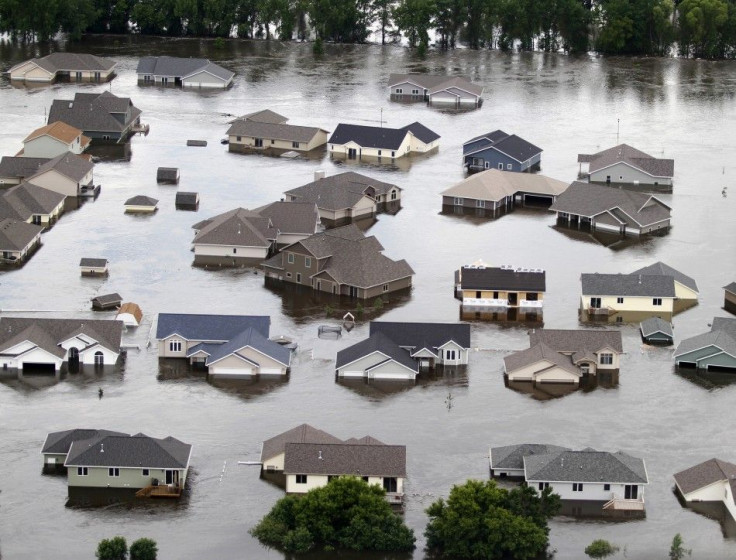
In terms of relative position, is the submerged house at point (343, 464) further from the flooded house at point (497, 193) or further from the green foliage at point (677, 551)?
the flooded house at point (497, 193)

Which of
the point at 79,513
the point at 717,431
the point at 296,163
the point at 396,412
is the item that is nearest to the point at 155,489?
the point at 79,513

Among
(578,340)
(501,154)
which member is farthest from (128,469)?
(501,154)

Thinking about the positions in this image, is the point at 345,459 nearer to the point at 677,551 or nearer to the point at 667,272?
the point at 677,551

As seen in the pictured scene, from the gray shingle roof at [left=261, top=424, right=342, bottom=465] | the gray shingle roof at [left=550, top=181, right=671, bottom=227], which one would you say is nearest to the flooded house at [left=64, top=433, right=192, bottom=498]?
the gray shingle roof at [left=261, top=424, right=342, bottom=465]

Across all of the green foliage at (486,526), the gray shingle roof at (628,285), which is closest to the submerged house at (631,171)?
the gray shingle roof at (628,285)

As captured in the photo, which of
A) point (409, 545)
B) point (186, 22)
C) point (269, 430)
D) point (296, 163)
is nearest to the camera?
point (409, 545)

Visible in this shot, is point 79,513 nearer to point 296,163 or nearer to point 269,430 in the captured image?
point 269,430
